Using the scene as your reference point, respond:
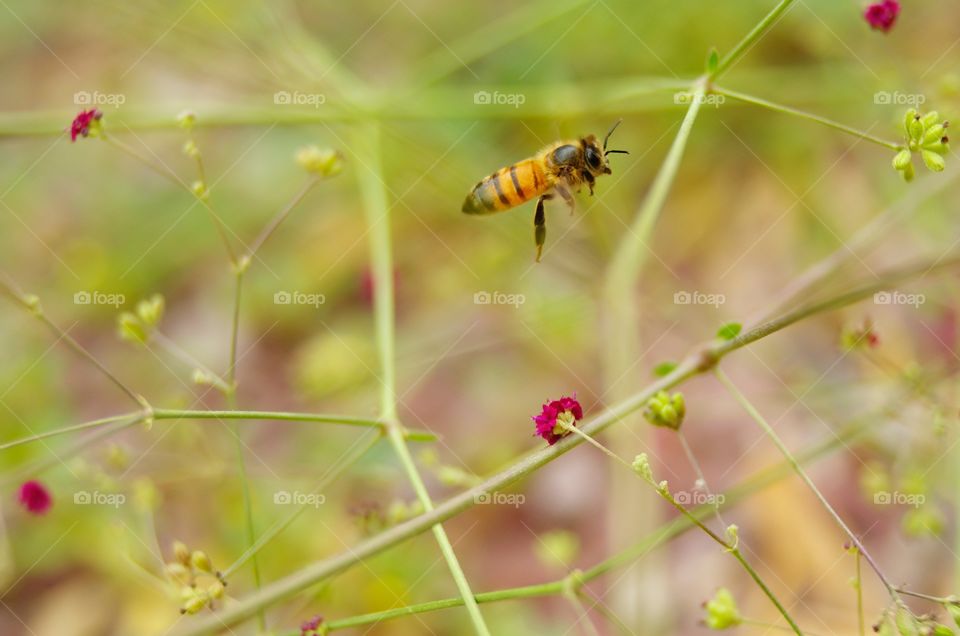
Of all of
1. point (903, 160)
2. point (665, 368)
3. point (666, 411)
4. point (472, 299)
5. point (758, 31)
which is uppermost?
point (472, 299)

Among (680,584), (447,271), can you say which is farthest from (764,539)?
(447,271)

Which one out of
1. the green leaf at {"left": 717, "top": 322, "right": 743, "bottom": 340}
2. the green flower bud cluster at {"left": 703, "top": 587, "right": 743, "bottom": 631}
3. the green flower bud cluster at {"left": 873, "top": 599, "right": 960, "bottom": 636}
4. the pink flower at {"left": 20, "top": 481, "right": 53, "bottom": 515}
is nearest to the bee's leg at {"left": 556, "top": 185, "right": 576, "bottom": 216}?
the green leaf at {"left": 717, "top": 322, "right": 743, "bottom": 340}

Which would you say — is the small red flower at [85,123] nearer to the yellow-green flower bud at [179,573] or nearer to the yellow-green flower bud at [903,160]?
the yellow-green flower bud at [179,573]

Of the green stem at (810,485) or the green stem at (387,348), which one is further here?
the green stem at (387,348)

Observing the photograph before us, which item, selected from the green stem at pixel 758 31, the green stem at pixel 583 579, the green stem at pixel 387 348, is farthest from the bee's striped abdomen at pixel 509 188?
the green stem at pixel 583 579

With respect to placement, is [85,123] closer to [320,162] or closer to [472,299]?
[320,162]

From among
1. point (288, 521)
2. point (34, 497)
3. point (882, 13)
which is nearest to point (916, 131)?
point (882, 13)
